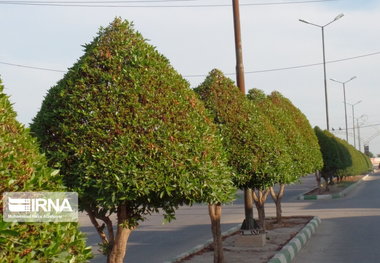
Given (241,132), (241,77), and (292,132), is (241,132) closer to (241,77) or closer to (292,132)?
(241,77)

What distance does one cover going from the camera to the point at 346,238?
52.2 feet

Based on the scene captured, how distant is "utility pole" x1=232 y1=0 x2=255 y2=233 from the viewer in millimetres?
13953

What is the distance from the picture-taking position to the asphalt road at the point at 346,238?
1266cm

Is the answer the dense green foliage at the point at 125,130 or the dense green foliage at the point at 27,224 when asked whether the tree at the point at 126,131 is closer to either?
the dense green foliage at the point at 125,130

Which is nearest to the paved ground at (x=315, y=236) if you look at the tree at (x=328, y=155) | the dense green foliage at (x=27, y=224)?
the tree at (x=328, y=155)

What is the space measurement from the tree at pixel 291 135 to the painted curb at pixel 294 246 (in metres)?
1.23

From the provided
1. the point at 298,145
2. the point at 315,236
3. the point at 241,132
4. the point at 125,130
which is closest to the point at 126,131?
the point at 125,130

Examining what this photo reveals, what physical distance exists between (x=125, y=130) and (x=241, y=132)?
4.91 metres

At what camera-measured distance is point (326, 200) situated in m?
32.5

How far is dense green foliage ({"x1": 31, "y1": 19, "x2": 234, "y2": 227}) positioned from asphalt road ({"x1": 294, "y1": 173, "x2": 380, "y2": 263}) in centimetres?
646

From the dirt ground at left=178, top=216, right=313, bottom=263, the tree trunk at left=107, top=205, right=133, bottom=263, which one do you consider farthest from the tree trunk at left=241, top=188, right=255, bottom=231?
the tree trunk at left=107, top=205, right=133, bottom=263

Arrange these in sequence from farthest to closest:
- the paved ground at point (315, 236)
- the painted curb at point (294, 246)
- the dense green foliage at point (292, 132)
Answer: the dense green foliage at point (292, 132) < the paved ground at point (315, 236) < the painted curb at point (294, 246)

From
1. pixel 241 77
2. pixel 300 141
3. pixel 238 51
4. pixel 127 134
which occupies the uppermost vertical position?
pixel 238 51

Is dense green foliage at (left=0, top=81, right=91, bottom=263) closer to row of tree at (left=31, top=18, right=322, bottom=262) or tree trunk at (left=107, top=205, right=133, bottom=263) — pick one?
row of tree at (left=31, top=18, right=322, bottom=262)
